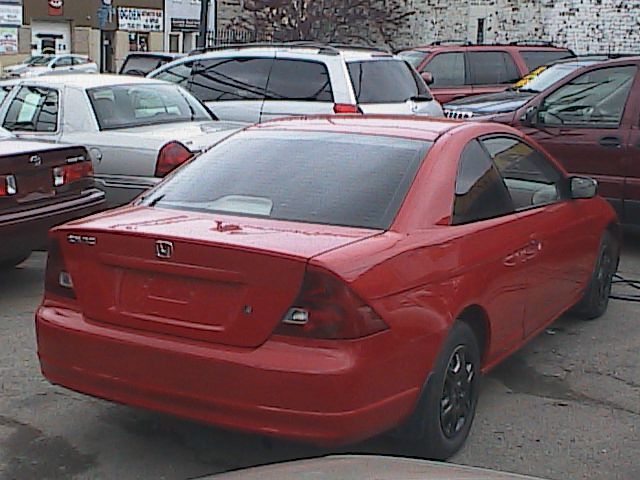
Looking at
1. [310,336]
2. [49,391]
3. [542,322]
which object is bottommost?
A: [49,391]

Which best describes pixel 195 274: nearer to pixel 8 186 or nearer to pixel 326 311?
pixel 326 311

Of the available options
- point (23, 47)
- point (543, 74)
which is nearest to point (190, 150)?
point (543, 74)

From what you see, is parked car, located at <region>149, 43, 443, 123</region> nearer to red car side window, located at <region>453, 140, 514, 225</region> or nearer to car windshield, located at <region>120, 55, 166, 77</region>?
red car side window, located at <region>453, 140, 514, 225</region>

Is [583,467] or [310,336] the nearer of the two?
[310,336]

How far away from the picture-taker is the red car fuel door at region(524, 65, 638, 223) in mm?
9242

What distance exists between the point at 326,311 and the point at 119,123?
18.3 ft

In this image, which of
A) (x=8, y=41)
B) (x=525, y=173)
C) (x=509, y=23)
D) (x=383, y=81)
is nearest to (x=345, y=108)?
(x=383, y=81)

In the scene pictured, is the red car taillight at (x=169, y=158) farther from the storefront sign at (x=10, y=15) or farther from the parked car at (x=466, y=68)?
the storefront sign at (x=10, y=15)

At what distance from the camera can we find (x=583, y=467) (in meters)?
4.62

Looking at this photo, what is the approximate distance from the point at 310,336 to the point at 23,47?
40.7m

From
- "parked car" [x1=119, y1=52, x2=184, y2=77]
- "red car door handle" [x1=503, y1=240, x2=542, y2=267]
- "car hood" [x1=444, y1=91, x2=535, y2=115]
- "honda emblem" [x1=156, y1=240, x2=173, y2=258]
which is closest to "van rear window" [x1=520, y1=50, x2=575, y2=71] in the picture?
"car hood" [x1=444, y1=91, x2=535, y2=115]

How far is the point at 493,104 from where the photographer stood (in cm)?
1405

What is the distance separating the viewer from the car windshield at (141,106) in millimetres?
9109

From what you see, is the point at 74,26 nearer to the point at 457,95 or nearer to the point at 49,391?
the point at 457,95
